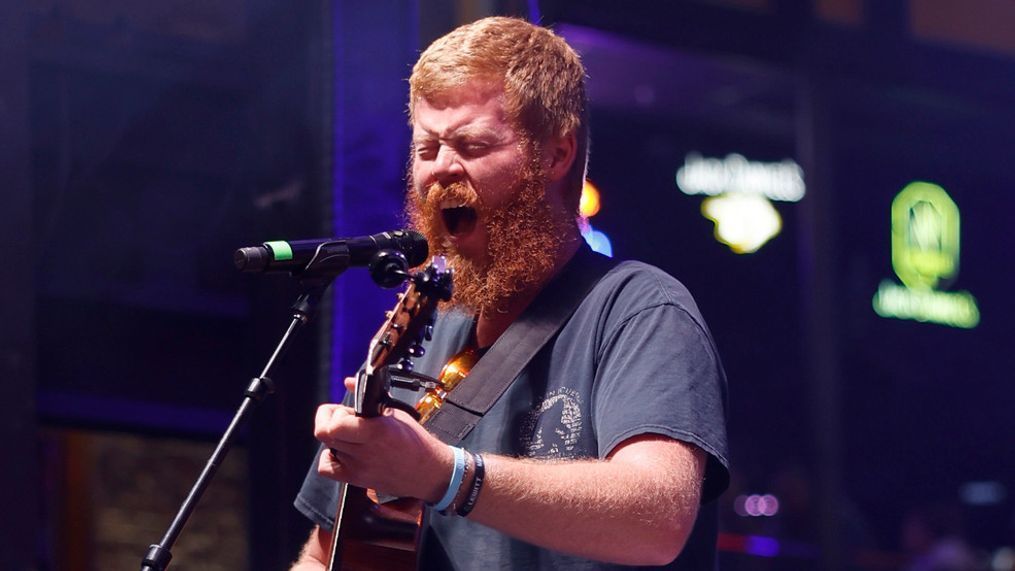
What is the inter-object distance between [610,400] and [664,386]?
10cm

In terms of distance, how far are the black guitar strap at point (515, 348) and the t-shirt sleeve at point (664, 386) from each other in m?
0.14

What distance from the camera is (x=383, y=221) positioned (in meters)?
3.74

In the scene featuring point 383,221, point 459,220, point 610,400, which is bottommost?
point 610,400

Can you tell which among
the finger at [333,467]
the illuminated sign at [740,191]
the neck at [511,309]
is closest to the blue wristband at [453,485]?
the finger at [333,467]

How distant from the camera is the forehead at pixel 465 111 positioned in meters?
2.49

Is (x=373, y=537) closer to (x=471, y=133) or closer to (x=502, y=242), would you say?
(x=502, y=242)

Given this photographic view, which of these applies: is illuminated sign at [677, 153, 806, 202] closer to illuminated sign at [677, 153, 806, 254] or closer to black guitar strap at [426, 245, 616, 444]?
illuminated sign at [677, 153, 806, 254]

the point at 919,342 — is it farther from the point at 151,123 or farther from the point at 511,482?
the point at 511,482

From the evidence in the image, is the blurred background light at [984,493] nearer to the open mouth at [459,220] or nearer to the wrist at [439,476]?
the open mouth at [459,220]

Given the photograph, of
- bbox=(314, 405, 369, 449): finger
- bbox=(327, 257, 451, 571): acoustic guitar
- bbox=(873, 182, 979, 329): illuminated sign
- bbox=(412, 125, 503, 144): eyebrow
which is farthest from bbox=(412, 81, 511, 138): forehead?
bbox=(873, 182, 979, 329): illuminated sign

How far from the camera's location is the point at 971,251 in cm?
1207

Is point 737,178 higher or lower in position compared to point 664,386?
higher

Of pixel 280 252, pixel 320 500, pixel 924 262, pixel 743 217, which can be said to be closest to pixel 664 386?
pixel 280 252

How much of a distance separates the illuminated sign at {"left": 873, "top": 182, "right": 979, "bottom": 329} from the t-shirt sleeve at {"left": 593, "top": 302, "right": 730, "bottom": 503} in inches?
369
